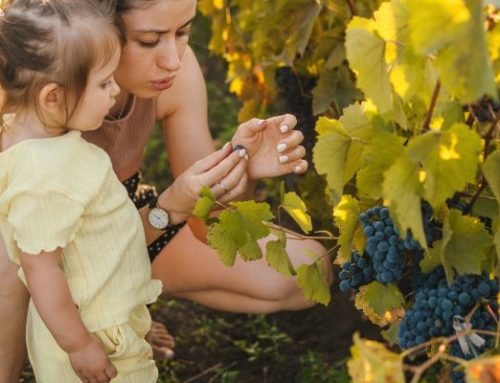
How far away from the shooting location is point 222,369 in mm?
2809

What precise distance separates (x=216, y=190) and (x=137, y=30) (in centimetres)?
41

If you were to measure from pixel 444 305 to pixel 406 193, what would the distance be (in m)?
0.26

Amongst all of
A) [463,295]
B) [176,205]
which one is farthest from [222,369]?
[463,295]

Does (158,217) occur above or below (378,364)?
below

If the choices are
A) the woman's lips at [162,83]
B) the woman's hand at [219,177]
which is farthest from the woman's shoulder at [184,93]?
the woman's hand at [219,177]

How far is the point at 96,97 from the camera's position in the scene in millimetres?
1862

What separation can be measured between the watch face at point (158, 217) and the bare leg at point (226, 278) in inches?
13.7

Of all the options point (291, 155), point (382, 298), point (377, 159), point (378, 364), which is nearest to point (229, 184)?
point (291, 155)

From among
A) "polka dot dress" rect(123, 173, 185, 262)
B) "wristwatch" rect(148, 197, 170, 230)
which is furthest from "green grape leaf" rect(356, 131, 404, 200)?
"polka dot dress" rect(123, 173, 185, 262)

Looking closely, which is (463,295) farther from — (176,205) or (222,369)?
(222,369)

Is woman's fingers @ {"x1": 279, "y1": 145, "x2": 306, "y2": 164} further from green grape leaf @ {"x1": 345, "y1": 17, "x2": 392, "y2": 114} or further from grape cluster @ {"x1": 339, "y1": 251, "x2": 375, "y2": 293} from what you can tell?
green grape leaf @ {"x1": 345, "y1": 17, "x2": 392, "y2": 114}

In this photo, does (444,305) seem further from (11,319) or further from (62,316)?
(11,319)

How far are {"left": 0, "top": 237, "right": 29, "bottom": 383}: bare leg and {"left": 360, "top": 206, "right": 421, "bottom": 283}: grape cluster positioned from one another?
0.96 meters

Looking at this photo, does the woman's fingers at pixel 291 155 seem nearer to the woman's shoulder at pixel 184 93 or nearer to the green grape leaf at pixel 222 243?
the green grape leaf at pixel 222 243
